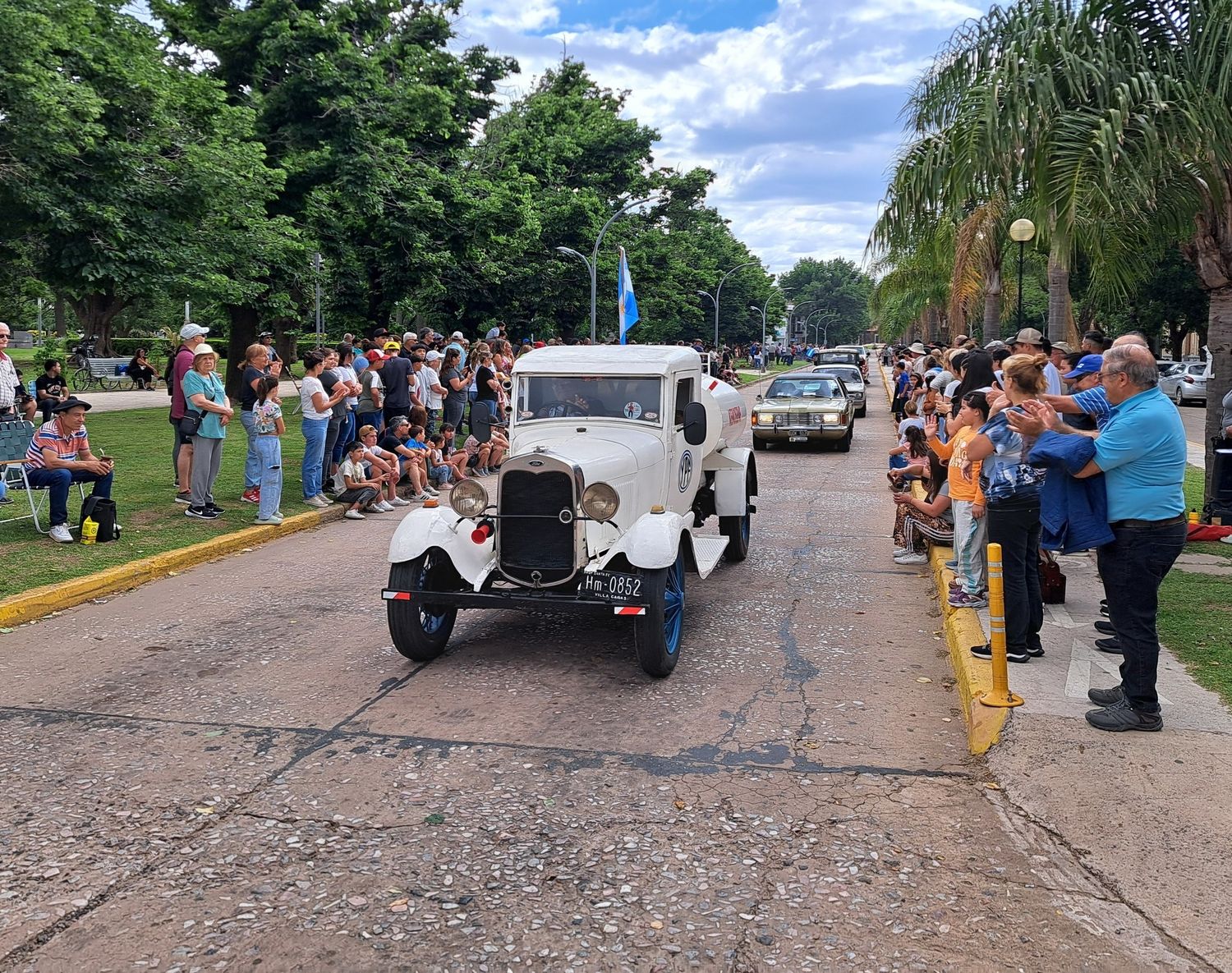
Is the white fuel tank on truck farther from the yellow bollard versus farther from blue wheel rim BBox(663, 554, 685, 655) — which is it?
the yellow bollard

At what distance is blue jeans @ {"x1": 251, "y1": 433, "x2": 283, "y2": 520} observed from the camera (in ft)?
37.6

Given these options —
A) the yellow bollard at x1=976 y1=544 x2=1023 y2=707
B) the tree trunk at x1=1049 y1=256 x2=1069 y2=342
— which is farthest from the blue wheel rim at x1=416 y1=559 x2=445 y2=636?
the tree trunk at x1=1049 y1=256 x2=1069 y2=342

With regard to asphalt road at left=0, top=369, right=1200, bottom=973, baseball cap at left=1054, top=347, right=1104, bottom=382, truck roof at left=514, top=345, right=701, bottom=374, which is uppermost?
truck roof at left=514, top=345, right=701, bottom=374

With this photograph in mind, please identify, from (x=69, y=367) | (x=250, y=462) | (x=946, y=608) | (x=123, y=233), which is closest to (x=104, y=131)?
(x=123, y=233)

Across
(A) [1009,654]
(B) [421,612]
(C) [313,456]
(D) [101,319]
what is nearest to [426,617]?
(B) [421,612]

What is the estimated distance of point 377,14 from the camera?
2769 centimetres

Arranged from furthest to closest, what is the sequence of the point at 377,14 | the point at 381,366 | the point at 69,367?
the point at 69,367
the point at 377,14
the point at 381,366

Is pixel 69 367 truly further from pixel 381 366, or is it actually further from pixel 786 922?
pixel 786 922

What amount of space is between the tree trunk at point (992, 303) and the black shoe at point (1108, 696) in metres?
23.0

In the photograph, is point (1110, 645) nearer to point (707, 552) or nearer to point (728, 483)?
point (707, 552)

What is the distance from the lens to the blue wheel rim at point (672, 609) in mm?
6520

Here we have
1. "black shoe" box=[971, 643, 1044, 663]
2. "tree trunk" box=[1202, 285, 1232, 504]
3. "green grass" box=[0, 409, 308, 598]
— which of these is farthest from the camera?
"tree trunk" box=[1202, 285, 1232, 504]

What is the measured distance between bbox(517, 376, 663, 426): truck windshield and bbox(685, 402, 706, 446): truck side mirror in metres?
0.29

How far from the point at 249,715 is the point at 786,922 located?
11.0ft
